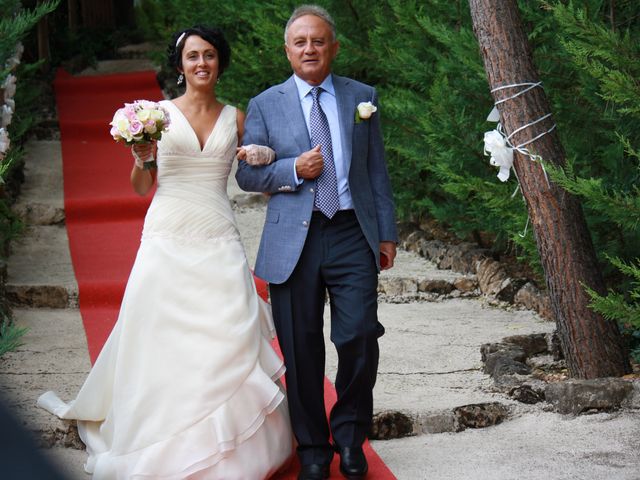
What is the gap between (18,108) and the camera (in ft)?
28.3

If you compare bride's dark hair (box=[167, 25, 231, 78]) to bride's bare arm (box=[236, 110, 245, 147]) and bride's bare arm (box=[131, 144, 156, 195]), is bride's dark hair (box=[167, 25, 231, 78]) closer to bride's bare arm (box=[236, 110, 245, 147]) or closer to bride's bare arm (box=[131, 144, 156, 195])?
bride's bare arm (box=[236, 110, 245, 147])

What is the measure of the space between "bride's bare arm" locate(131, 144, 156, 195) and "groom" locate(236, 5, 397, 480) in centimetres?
40

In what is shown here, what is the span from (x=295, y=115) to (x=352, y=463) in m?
1.41

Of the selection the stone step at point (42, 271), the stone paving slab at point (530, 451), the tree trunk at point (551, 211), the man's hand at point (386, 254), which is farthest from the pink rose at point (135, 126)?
the stone step at point (42, 271)

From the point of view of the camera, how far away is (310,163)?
3.77 m

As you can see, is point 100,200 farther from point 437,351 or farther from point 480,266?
point 437,351

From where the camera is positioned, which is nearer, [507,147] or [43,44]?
[507,147]

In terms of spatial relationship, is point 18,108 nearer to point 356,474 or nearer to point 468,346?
point 468,346

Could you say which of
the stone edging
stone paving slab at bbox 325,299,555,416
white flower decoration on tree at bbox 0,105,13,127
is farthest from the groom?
white flower decoration on tree at bbox 0,105,13,127

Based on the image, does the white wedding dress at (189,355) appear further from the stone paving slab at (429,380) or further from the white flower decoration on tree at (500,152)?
the white flower decoration on tree at (500,152)

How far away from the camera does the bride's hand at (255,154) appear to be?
3809 mm

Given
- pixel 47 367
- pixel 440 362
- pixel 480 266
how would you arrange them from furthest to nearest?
pixel 480 266 → pixel 440 362 → pixel 47 367

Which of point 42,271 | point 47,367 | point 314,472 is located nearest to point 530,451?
point 314,472

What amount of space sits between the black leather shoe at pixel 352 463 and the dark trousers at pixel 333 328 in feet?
0.11
